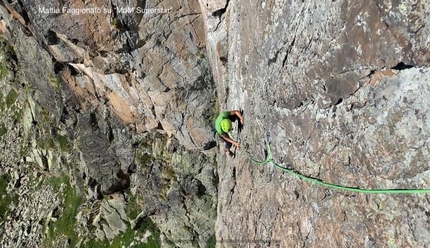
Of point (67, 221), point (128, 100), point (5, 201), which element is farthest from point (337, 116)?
point (5, 201)

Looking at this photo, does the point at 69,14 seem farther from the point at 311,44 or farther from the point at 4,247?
the point at 4,247

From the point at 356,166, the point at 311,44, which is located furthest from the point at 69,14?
the point at 356,166

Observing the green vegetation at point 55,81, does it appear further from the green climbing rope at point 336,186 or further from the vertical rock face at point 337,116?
the green climbing rope at point 336,186

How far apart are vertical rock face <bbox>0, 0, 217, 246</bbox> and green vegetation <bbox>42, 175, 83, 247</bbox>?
0.99 meters

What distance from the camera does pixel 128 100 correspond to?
68.6 ft

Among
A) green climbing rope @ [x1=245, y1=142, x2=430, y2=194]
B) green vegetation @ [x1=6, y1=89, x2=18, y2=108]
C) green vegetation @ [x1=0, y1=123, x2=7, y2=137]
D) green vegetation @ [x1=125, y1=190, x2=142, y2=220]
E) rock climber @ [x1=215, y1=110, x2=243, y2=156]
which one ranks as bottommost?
green climbing rope @ [x1=245, y1=142, x2=430, y2=194]

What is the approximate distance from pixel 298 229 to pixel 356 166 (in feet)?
8.20

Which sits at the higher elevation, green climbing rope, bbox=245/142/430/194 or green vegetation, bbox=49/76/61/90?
green vegetation, bbox=49/76/61/90

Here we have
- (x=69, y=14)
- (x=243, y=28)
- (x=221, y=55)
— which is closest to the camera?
(x=243, y=28)

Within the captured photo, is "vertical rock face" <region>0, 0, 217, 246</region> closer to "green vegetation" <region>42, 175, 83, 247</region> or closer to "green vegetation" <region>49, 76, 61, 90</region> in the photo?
"green vegetation" <region>49, 76, 61, 90</region>

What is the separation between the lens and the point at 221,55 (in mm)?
14398

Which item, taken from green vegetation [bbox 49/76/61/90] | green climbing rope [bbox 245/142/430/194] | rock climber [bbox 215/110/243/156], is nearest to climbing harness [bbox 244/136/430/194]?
green climbing rope [bbox 245/142/430/194]

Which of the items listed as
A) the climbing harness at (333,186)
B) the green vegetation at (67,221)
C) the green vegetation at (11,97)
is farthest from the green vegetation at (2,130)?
the climbing harness at (333,186)

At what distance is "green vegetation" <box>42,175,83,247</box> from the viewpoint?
29.5 metres
